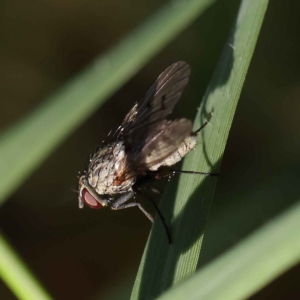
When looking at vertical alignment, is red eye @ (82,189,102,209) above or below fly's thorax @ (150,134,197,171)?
below

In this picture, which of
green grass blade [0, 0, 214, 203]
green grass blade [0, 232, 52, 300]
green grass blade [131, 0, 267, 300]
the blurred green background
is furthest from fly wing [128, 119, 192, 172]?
green grass blade [0, 232, 52, 300]

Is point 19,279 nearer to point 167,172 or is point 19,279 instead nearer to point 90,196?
point 167,172

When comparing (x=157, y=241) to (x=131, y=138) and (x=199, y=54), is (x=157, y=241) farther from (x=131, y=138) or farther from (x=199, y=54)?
(x=199, y=54)

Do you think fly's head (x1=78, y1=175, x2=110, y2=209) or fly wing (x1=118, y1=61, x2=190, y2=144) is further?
fly's head (x1=78, y1=175, x2=110, y2=209)

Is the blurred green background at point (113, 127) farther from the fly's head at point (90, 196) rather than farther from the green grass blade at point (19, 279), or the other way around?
the green grass blade at point (19, 279)

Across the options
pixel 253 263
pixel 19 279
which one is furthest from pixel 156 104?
pixel 253 263

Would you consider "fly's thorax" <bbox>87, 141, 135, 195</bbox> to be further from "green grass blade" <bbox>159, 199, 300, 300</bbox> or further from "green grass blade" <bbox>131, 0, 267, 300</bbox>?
"green grass blade" <bbox>159, 199, 300, 300</bbox>

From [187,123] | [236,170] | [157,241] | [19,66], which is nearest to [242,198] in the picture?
[236,170]
